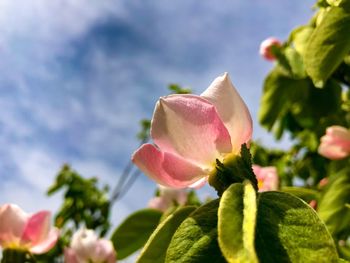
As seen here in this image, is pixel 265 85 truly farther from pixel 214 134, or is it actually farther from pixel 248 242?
pixel 248 242

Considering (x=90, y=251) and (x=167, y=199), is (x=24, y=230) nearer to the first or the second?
(x=90, y=251)

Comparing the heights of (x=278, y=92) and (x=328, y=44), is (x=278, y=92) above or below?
above

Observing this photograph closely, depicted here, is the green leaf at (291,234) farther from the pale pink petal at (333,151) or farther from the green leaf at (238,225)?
the pale pink petal at (333,151)

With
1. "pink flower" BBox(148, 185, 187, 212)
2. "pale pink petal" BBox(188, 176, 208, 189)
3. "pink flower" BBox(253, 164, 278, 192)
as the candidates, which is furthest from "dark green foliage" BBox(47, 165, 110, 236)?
"pale pink petal" BBox(188, 176, 208, 189)

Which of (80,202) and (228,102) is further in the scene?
(80,202)

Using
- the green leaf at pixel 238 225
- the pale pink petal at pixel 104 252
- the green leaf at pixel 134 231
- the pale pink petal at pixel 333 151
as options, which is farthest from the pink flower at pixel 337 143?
the green leaf at pixel 238 225

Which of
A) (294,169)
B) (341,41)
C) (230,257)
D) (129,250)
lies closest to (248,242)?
(230,257)

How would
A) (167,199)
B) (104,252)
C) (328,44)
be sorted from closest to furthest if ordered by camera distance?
1. (328,44)
2. (104,252)
3. (167,199)

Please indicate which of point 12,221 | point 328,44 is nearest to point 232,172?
point 328,44
